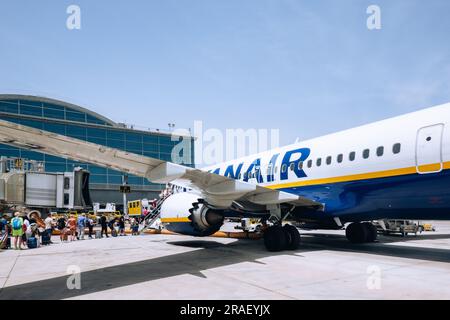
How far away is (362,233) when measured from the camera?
571 inches

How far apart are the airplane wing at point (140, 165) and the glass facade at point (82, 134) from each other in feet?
167

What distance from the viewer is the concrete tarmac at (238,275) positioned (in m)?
6.56

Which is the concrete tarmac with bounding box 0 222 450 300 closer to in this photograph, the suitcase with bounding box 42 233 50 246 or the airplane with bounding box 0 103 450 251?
the airplane with bounding box 0 103 450 251

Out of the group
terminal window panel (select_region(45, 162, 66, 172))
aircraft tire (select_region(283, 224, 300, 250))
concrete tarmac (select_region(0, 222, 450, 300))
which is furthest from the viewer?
terminal window panel (select_region(45, 162, 66, 172))

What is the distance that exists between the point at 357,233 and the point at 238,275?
8063 mm

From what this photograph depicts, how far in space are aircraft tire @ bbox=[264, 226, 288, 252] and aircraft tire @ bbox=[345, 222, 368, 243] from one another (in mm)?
4159

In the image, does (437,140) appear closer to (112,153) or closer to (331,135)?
(331,135)

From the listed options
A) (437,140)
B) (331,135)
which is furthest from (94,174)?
(437,140)

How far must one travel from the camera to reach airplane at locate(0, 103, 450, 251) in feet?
28.3

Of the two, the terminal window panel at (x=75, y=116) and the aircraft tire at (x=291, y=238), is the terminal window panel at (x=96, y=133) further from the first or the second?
the aircraft tire at (x=291, y=238)

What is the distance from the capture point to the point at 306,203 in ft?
38.8

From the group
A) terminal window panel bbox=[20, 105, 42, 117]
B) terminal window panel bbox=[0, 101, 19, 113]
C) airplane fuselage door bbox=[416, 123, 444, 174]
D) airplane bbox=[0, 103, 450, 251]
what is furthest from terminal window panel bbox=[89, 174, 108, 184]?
airplane fuselage door bbox=[416, 123, 444, 174]

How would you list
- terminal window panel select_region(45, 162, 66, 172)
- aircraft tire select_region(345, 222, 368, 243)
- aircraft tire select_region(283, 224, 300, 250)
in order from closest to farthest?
aircraft tire select_region(283, 224, 300, 250), aircraft tire select_region(345, 222, 368, 243), terminal window panel select_region(45, 162, 66, 172)

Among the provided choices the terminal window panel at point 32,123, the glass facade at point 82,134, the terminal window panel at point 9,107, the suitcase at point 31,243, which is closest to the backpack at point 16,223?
the suitcase at point 31,243
